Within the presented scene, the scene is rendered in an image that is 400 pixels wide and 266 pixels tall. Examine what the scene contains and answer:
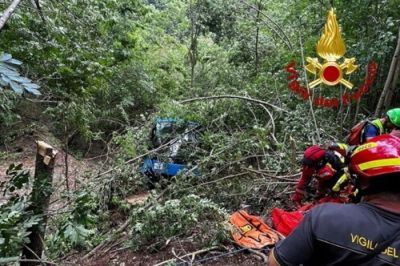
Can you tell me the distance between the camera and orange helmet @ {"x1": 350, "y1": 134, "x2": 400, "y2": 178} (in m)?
1.53

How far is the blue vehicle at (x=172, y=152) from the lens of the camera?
697cm

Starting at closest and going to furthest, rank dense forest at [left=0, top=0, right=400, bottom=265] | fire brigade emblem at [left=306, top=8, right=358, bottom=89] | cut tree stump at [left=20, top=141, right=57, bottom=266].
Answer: cut tree stump at [left=20, top=141, right=57, bottom=266] → dense forest at [left=0, top=0, right=400, bottom=265] → fire brigade emblem at [left=306, top=8, right=358, bottom=89]

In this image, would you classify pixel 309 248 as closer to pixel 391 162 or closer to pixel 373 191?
pixel 373 191

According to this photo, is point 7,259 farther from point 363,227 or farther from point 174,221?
point 174,221

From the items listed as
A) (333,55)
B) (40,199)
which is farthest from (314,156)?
(40,199)

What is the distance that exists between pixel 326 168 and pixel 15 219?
115 inches

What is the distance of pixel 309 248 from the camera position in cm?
152

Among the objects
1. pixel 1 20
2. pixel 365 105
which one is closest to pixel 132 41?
pixel 365 105

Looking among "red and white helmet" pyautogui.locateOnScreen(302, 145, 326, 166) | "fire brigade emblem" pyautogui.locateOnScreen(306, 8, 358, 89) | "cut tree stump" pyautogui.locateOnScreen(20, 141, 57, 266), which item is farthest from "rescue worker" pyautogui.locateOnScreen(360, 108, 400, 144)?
"cut tree stump" pyautogui.locateOnScreen(20, 141, 57, 266)

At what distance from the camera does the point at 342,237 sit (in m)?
1.48

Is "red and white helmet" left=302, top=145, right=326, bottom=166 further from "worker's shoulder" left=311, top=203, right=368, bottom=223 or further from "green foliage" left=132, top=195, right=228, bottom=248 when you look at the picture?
"worker's shoulder" left=311, top=203, right=368, bottom=223

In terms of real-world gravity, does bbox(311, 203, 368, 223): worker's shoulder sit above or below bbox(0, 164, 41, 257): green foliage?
above

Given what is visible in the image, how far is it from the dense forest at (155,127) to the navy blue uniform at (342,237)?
120 centimetres

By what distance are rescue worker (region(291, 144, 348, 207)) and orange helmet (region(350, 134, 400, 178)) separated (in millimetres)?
2385
